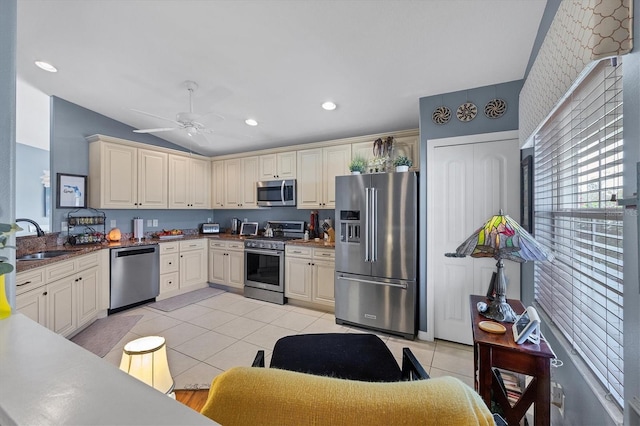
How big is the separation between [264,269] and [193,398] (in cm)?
273

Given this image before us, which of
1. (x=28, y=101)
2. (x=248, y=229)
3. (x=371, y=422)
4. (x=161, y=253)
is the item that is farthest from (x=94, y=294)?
(x=371, y=422)

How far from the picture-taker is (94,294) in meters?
3.28

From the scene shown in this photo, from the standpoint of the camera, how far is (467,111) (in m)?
2.65

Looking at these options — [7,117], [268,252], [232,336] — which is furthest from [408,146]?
[7,117]

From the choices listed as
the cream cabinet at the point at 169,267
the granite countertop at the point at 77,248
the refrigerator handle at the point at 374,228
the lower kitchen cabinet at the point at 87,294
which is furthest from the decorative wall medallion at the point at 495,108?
the lower kitchen cabinet at the point at 87,294

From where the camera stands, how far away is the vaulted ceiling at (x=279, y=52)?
74.0 inches

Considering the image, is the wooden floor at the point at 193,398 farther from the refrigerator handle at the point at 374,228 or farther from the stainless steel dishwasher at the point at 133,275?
the stainless steel dishwasher at the point at 133,275

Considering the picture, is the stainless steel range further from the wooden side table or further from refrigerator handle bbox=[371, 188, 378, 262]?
the wooden side table

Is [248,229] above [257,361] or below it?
above

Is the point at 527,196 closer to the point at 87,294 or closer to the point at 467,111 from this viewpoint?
the point at 467,111

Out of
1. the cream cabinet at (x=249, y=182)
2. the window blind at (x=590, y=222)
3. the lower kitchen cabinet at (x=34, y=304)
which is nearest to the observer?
the window blind at (x=590, y=222)

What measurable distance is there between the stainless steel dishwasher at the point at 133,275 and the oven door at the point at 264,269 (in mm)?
1305

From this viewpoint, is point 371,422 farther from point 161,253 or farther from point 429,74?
point 161,253

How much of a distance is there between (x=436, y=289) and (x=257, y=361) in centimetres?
211
